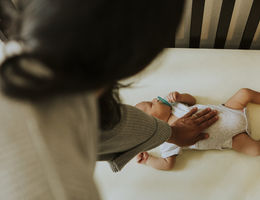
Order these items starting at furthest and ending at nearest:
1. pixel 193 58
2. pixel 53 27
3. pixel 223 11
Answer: pixel 193 58, pixel 223 11, pixel 53 27

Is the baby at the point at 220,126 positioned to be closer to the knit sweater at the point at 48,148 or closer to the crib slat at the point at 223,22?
the crib slat at the point at 223,22

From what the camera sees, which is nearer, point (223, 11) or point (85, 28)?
point (85, 28)

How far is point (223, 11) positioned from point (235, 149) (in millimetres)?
524

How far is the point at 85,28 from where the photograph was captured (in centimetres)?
28

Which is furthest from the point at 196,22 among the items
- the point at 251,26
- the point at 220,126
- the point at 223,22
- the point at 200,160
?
the point at 200,160

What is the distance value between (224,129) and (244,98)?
13cm

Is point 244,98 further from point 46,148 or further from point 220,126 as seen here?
point 46,148

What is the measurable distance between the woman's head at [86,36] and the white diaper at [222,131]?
0.68 meters

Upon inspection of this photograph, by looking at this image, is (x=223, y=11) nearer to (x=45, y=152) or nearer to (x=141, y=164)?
(x=141, y=164)

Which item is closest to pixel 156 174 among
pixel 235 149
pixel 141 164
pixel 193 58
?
pixel 141 164

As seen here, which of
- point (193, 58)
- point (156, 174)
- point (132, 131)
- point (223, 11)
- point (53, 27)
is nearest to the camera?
point (53, 27)

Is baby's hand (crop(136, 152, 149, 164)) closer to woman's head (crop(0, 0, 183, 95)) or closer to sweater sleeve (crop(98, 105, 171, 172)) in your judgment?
sweater sleeve (crop(98, 105, 171, 172))

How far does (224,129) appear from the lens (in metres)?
0.98

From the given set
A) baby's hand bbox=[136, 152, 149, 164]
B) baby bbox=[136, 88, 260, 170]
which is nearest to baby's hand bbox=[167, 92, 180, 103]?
baby bbox=[136, 88, 260, 170]
